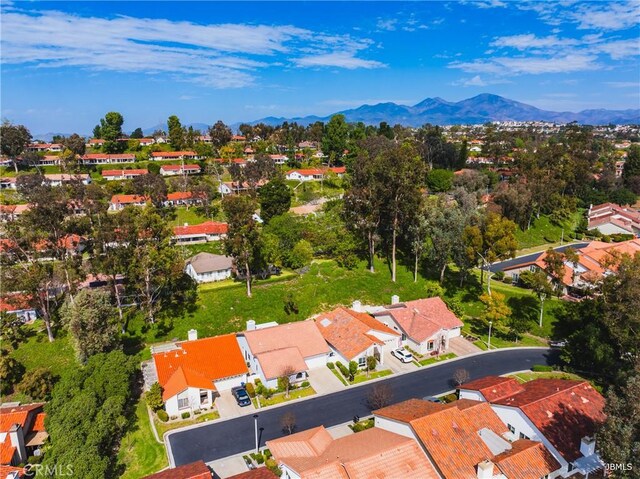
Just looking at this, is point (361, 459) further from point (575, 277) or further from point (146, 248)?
point (575, 277)

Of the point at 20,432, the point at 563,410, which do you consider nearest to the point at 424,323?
the point at 563,410

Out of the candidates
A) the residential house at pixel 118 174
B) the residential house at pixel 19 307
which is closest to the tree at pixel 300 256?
the residential house at pixel 19 307

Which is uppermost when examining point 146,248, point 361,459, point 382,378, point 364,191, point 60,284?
point 364,191

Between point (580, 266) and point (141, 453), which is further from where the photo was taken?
point (580, 266)

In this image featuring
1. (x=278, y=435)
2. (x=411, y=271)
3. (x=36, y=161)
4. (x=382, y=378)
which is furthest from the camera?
(x=36, y=161)

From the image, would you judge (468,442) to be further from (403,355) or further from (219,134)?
(219,134)

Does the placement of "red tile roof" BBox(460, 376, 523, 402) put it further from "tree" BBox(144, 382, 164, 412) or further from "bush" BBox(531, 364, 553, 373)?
"tree" BBox(144, 382, 164, 412)

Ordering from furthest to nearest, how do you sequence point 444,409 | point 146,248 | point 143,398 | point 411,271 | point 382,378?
point 411,271 < point 146,248 < point 382,378 < point 143,398 < point 444,409

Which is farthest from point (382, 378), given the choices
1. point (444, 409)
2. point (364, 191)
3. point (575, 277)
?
point (575, 277)
